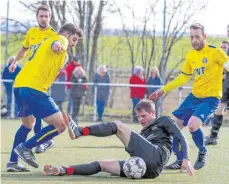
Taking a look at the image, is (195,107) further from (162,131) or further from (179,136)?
(179,136)

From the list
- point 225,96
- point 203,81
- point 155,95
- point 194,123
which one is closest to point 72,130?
point 155,95

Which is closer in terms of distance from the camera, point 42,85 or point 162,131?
point 162,131

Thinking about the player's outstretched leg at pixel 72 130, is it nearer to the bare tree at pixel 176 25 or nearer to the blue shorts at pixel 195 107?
the blue shorts at pixel 195 107

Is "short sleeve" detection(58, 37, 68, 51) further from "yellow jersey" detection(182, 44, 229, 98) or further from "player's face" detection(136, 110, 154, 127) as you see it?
"yellow jersey" detection(182, 44, 229, 98)

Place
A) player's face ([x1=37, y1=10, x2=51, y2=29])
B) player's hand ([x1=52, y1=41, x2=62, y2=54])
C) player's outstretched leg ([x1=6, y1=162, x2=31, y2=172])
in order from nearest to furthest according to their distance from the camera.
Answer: player's hand ([x1=52, y1=41, x2=62, y2=54]) → player's outstretched leg ([x1=6, y1=162, x2=31, y2=172]) → player's face ([x1=37, y1=10, x2=51, y2=29])

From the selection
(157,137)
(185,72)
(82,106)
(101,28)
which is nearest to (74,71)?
(82,106)

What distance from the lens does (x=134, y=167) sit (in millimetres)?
7531

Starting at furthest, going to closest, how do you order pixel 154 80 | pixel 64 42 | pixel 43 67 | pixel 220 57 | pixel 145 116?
pixel 154 80, pixel 220 57, pixel 43 67, pixel 64 42, pixel 145 116

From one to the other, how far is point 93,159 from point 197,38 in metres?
2.10

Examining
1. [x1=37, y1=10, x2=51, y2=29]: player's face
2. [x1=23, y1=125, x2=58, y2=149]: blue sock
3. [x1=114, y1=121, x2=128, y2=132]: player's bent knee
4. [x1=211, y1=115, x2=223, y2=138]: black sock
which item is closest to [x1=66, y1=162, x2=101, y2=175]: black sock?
[x1=114, y1=121, x2=128, y2=132]: player's bent knee

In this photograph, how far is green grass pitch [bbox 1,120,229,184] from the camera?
744 cm

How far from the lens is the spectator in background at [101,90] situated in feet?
60.9

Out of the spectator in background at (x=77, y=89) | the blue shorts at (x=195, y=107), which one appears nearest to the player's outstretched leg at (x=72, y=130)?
the blue shorts at (x=195, y=107)

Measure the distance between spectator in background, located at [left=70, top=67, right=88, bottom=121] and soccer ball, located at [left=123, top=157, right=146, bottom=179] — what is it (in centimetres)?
1045
